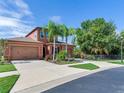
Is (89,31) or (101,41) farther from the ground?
(89,31)

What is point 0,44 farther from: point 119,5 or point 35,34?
point 119,5

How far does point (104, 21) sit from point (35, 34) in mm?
17221

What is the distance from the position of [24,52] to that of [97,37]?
667 inches

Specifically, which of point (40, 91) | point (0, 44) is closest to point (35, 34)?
point (0, 44)

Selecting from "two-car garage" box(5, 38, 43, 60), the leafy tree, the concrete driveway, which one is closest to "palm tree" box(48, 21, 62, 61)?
"two-car garage" box(5, 38, 43, 60)

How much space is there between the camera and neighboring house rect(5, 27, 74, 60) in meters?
27.6

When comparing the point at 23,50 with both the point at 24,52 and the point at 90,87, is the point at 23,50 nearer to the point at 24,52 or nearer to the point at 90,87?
the point at 24,52

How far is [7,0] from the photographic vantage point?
16750mm

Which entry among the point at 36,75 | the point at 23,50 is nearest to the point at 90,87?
the point at 36,75

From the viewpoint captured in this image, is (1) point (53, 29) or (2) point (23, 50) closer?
(1) point (53, 29)

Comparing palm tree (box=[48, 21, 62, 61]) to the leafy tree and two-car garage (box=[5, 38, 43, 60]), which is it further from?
the leafy tree

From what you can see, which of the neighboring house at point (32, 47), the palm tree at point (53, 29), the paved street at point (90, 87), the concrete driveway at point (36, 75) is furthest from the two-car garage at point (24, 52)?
the paved street at point (90, 87)

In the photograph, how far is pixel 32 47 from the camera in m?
30.2

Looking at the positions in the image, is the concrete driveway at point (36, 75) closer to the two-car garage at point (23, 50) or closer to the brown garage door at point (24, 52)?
the two-car garage at point (23, 50)
